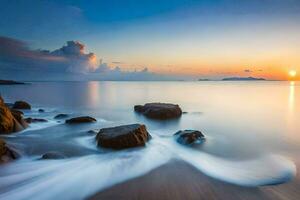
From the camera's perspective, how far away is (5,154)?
819 centimetres

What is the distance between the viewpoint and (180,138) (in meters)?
11.2

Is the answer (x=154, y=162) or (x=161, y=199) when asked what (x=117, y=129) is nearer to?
(x=154, y=162)

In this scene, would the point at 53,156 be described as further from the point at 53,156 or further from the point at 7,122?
the point at 7,122

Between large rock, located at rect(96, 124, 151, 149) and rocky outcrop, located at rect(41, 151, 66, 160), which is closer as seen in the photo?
rocky outcrop, located at rect(41, 151, 66, 160)

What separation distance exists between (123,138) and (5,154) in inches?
157

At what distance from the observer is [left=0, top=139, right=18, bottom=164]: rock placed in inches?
313

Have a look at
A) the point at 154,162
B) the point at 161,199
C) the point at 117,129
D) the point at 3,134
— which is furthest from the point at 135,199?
the point at 3,134

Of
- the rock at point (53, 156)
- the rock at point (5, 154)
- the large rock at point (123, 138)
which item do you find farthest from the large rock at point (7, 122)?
the large rock at point (123, 138)

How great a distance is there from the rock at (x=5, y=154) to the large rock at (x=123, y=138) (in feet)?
9.91

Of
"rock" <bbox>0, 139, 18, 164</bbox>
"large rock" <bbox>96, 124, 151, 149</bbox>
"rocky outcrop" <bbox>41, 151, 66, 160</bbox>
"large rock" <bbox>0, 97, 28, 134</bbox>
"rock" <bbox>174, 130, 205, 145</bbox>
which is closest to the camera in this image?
"rock" <bbox>0, 139, 18, 164</bbox>

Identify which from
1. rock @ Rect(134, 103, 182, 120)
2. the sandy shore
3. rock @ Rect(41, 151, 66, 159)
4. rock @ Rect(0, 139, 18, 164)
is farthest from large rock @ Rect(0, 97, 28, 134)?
rock @ Rect(134, 103, 182, 120)

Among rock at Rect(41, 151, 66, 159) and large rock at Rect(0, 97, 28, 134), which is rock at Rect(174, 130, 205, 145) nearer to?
rock at Rect(41, 151, 66, 159)

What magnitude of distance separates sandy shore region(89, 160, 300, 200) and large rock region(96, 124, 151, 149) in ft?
8.82

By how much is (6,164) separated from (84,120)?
836cm
